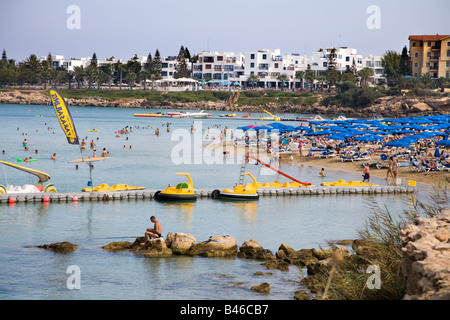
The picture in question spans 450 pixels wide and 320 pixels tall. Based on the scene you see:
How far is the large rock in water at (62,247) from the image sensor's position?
21356 millimetres

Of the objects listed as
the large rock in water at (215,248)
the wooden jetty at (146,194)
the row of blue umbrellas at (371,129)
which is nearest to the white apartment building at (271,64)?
the row of blue umbrellas at (371,129)

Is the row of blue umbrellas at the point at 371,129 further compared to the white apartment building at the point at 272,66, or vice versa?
the white apartment building at the point at 272,66

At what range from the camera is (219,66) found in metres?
169

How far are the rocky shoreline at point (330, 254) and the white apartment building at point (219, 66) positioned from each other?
146 meters

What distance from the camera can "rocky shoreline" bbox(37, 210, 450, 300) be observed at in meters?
8.63

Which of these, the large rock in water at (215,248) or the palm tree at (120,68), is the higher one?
the palm tree at (120,68)

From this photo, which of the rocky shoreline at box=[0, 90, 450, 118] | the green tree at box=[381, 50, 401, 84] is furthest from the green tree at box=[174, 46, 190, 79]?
the green tree at box=[381, 50, 401, 84]

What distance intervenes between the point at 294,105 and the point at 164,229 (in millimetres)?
121880

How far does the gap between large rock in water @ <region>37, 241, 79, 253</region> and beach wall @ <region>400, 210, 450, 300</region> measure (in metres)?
14.4

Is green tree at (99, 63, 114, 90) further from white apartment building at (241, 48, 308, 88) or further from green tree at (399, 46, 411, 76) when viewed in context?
green tree at (399, 46, 411, 76)

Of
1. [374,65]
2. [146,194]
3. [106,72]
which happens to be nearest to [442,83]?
[374,65]

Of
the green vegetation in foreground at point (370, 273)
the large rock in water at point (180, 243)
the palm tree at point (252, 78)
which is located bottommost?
the large rock in water at point (180, 243)

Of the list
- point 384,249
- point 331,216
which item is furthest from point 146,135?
point 384,249

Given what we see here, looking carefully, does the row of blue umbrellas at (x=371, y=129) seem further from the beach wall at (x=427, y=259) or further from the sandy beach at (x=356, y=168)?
the beach wall at (x=427, y=259)
